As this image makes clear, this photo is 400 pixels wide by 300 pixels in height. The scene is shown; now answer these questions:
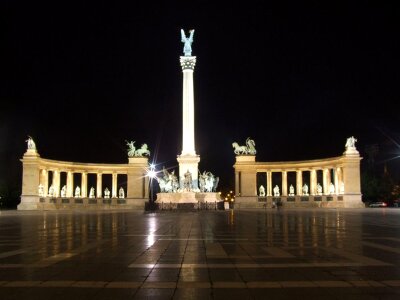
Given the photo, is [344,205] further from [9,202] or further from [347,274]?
[347,274]

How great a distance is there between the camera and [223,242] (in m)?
20.8

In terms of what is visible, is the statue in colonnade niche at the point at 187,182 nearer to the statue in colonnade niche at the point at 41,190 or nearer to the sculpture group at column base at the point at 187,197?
the sculpture group at column base at the point at 187,197

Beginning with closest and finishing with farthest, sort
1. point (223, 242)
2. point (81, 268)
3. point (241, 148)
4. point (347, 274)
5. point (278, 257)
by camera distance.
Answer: point (347, 274) < point (81, 268) < point (278, 257) < point (223, 242) < point (241, 148)

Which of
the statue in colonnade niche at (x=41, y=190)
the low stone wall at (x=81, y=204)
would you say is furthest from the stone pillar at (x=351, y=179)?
the statue in colonnade niche at (x=41, y=190)

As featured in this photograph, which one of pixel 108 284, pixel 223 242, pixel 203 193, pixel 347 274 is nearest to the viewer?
pixel 108 284

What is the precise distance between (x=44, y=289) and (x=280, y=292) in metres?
5.04

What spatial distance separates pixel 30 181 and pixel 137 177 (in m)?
21.7

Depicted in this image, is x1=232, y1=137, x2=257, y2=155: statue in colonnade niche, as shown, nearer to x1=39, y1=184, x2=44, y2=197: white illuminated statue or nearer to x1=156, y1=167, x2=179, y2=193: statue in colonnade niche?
x1=156, y1=167, x2=179, y2=193: statue in colonnade niche

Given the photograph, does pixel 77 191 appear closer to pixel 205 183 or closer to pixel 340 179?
pixel 205 183

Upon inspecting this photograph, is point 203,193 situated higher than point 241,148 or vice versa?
point 241,148

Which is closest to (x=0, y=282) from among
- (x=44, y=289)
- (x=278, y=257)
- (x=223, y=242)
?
(x=44, y=289)

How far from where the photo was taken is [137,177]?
10156 cm

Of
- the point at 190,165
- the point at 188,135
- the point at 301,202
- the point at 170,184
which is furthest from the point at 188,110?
A: the point at 301,202

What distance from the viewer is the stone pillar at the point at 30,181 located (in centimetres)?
8788
